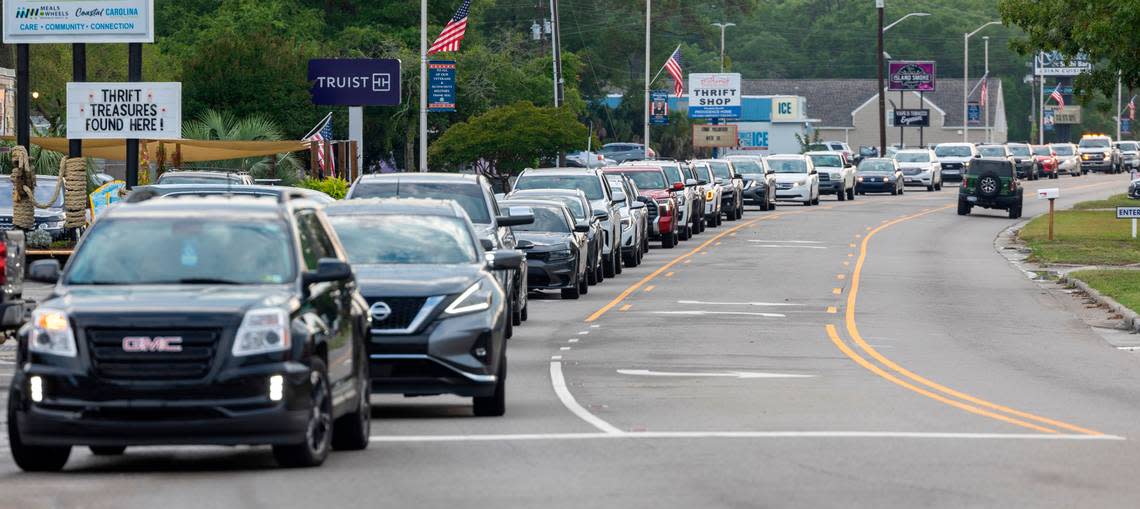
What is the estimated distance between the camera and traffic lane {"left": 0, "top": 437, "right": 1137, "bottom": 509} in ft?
35.3

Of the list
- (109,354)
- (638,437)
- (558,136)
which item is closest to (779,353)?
(638,437)

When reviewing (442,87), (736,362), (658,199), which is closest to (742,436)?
(736,362)

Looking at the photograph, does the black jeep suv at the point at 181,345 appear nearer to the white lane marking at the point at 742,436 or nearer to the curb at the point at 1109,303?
the white lane marking at the point at 742,436

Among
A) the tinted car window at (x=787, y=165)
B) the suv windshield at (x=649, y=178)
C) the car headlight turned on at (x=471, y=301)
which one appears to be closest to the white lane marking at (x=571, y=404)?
the car headlight turned on at (x=471, y=301)

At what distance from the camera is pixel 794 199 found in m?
67.2

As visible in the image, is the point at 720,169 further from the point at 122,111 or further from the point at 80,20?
the point at 80,20

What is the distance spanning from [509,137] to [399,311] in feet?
129

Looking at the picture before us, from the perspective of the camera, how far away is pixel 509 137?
54.1 meters

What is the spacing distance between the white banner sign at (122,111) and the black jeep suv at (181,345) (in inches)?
803

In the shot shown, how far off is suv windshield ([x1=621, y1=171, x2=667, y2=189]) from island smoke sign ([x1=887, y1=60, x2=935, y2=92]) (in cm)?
7323

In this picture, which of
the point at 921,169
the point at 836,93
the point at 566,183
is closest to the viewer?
the point at 566,183

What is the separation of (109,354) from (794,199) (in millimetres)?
57192

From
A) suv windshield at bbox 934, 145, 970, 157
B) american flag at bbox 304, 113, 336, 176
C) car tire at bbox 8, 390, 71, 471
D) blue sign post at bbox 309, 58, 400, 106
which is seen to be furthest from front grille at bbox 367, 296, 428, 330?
suv windshield at bbox 934, 145, 970, 157

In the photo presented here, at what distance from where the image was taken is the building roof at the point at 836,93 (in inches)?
5458
